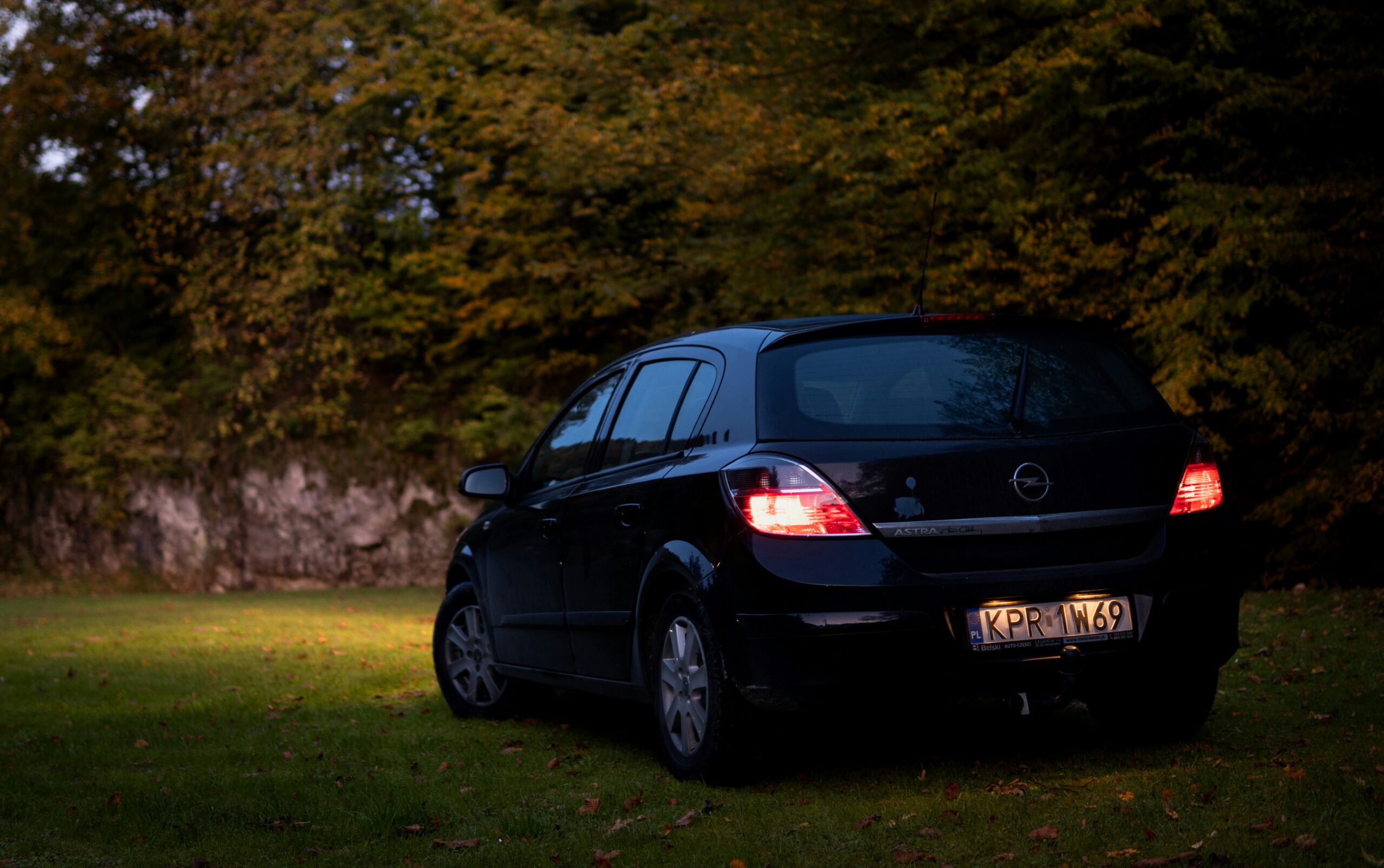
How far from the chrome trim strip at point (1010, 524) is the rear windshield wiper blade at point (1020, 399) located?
1.13 feet

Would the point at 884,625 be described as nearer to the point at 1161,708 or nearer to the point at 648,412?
the point at 1161,708

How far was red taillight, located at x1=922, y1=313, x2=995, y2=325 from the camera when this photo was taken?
17.4ft

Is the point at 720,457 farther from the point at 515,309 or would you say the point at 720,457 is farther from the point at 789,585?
the point at 515,309

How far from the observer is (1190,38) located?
1362cm

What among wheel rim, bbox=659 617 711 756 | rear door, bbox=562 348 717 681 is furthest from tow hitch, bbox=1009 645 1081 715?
rear door, bbox=562 348 717 681

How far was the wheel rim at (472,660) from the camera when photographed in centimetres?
752

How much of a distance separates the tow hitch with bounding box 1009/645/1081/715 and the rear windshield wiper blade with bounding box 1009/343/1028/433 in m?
0.79

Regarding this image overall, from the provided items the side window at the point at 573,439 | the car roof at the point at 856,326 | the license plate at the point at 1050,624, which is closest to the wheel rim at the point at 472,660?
the side window at the point at 573,439

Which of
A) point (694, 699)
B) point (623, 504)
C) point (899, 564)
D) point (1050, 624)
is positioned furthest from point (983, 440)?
point (623, 504)

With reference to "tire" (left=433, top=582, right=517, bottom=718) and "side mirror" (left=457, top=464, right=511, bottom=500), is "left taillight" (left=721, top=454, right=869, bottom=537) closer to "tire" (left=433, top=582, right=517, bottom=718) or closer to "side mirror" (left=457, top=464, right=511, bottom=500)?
"side mirror" (left=457, top=464, right=511, bottom=500)

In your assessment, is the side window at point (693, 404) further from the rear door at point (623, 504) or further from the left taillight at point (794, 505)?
the left taillight at point (794, 505)

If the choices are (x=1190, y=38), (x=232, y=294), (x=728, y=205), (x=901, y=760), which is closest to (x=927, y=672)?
(x=901, y=760)

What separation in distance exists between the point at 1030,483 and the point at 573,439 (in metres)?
2.71

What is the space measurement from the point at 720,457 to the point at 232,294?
853 inches
